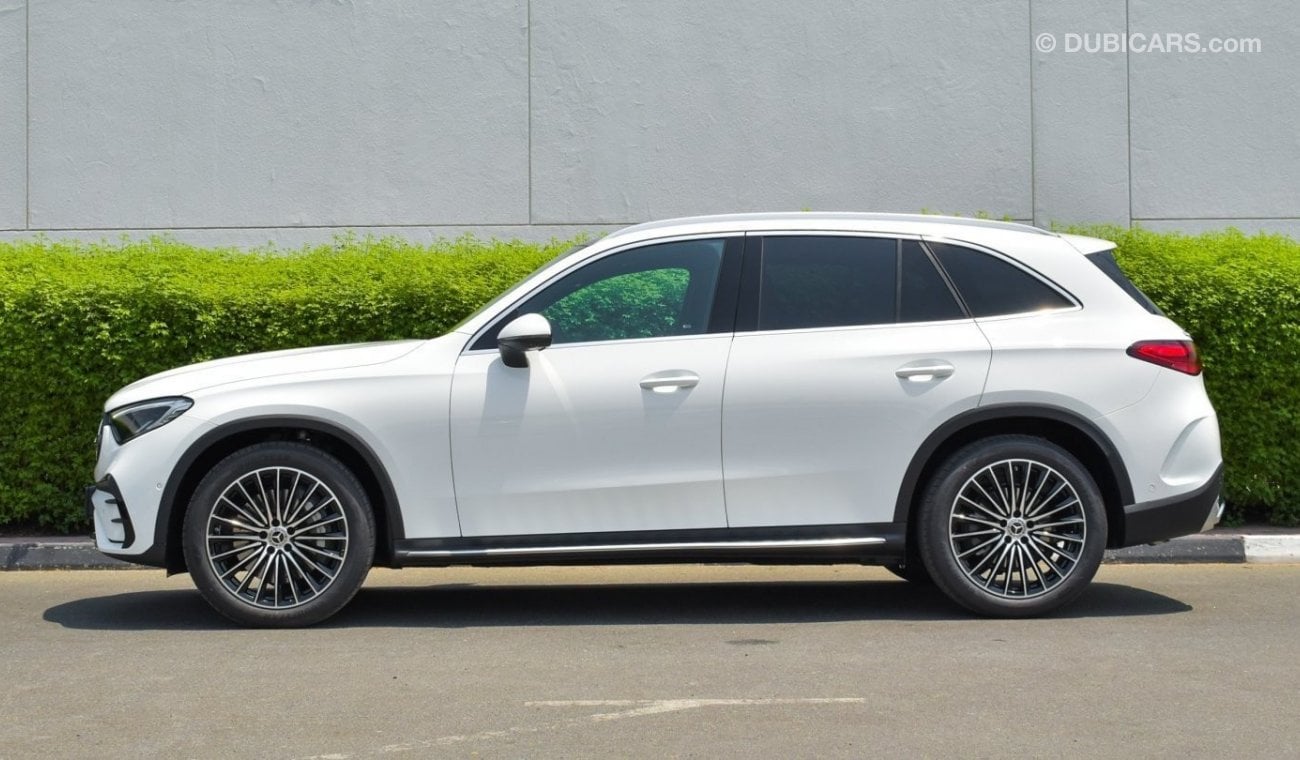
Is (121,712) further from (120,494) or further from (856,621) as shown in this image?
(856,621)

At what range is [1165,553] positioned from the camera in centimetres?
919

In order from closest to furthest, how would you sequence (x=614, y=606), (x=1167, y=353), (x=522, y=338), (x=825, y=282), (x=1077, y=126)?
(x=522, y=338)
(x=1167, y=353)
(x=825, y=282)
(x=614, y=606)
(x=1077, y=126)

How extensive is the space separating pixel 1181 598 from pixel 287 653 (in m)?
4.34

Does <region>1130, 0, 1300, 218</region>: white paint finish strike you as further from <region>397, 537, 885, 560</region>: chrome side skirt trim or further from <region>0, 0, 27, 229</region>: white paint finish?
<region>0, 0, 27, 229</region>: white paint finish

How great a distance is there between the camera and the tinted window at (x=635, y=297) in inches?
279

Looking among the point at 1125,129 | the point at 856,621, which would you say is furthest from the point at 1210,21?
the point at 856,621

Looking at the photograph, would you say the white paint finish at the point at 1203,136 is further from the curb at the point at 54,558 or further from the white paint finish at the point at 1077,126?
the curb at the point at 54,558

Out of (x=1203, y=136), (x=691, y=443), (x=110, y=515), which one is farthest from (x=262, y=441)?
(x=1203, y=136)

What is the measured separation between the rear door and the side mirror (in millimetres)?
832

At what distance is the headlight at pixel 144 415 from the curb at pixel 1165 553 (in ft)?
7.47

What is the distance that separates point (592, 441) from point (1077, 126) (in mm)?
7585

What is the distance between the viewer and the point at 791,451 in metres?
6.97

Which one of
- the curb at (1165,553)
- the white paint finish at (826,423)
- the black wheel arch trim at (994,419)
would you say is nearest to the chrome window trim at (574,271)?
the white paint finish at (826,423)

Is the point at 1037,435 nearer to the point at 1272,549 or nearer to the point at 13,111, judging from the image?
the point at 1272,549
